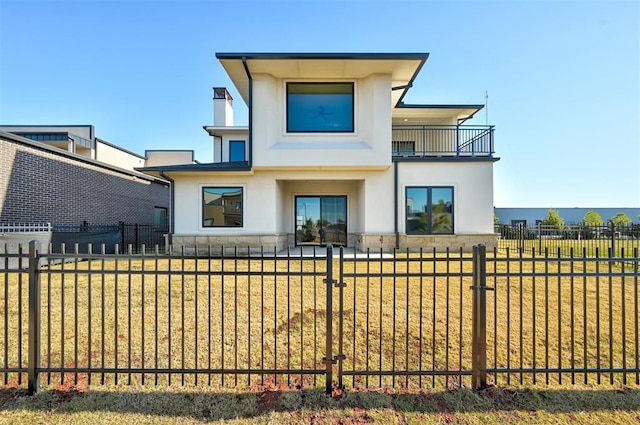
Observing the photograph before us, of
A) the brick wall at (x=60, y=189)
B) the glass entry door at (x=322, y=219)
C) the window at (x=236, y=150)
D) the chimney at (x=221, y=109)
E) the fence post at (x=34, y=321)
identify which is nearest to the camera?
the fence post at (x=34, y=321)

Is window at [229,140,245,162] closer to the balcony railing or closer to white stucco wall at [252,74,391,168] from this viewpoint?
white stucco wall at [252,74,391,168]

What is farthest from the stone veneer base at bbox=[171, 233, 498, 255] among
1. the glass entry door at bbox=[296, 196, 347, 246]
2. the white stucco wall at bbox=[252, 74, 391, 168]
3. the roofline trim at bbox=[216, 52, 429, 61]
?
the roofline trim at bbox=[216, 52, 429, 61]

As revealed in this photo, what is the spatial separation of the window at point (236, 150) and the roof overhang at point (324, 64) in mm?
7187

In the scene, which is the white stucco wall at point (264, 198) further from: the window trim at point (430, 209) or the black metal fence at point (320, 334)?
the black metal fence at point (320, 334)

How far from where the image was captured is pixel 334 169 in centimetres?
1233

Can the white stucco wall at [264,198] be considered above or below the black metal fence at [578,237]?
above

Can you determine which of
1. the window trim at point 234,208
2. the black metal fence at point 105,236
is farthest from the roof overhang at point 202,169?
the black metal fence at point 105,236

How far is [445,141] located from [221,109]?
44.8ft

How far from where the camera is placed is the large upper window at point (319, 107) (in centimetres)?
1217

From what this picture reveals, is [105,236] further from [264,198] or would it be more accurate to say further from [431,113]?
[431,113]

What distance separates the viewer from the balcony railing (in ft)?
43.1

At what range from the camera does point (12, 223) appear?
1118cm

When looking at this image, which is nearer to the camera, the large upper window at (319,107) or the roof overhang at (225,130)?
the large upper window at (319,107)

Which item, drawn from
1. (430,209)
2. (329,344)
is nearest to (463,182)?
(430,209)
